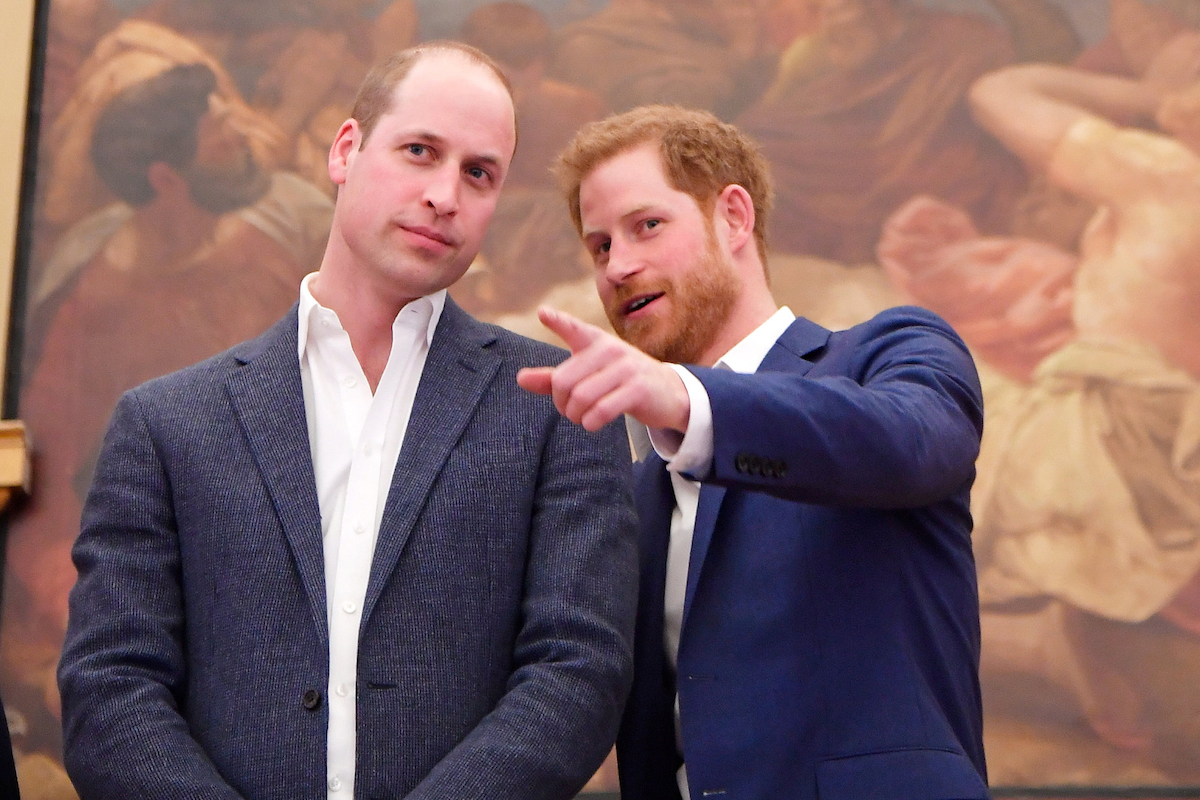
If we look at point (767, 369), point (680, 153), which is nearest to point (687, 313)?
point (767, 369)

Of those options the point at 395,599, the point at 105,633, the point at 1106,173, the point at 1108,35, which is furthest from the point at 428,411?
the point at 1108,35

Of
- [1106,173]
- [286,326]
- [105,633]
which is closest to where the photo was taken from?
[105,633]

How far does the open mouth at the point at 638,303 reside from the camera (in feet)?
9.16

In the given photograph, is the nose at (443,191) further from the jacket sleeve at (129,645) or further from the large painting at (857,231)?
the large painting at (857,231)

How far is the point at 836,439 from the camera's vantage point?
5.78 ft

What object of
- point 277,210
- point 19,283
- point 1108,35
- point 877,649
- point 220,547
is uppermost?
point 1108,35

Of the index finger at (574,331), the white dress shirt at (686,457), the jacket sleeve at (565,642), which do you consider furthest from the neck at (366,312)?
the index finger at (574,331)

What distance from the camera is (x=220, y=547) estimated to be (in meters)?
2.06

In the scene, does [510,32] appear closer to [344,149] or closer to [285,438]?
[344,149]

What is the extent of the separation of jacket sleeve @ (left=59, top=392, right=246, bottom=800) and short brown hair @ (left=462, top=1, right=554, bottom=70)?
11.8 ft

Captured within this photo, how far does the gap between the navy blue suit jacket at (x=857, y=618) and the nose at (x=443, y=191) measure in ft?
2.34

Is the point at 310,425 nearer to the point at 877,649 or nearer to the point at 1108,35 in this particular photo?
the point at 877,649

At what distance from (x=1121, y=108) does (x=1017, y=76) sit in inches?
19.0

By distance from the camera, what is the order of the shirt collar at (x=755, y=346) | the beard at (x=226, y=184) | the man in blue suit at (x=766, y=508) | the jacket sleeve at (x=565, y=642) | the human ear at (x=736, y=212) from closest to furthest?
the man in blue suit at (x=766, y=508), the jacket sleeve at (x=565, y=642), the shirt collar at (x=755, y=346), the human ear at (x=736, y=212), the beard at (x=226, y=184)
